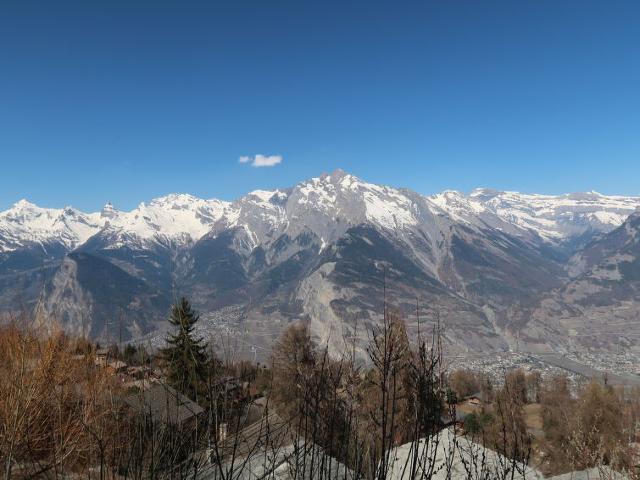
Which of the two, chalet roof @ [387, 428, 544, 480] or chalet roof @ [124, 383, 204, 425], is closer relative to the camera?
chalet roof @ [387, 428, 544, 480]

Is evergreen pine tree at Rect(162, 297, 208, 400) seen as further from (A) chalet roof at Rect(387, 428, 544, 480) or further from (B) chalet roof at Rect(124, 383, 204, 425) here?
(A) chalet roof at Rect(387, 428, 544, 480)

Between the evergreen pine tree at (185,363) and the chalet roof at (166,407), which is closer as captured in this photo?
the evergreen pine tree at (185,363)

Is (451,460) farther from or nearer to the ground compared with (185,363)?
nearer to the ground

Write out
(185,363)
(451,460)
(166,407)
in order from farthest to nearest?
(185,363), (166,407), (451,460)

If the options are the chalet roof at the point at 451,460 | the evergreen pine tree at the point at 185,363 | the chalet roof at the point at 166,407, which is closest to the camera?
the chalet roof at the point at 451,460

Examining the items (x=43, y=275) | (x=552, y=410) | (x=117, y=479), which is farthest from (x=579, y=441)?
(x=552, y=410)

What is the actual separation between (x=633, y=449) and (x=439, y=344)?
10.1 metres

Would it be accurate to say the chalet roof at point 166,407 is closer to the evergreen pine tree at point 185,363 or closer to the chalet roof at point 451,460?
the evergreen pine tree at point 185,363

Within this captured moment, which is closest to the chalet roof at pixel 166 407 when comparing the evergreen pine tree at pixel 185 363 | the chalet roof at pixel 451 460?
the evergreen pine tree at pixel 185 363

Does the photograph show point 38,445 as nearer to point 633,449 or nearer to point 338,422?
point 338,422

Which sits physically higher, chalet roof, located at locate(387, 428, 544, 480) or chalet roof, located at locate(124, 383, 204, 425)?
chalet roof, located at locate(124, 383, 204, 425)

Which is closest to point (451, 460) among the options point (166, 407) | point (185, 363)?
point (166, 407)

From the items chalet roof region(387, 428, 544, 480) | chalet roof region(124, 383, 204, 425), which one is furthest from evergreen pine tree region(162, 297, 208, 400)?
chalet roof region(387, 428, 544, 480)

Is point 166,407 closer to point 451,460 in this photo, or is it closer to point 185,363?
point 185,363
